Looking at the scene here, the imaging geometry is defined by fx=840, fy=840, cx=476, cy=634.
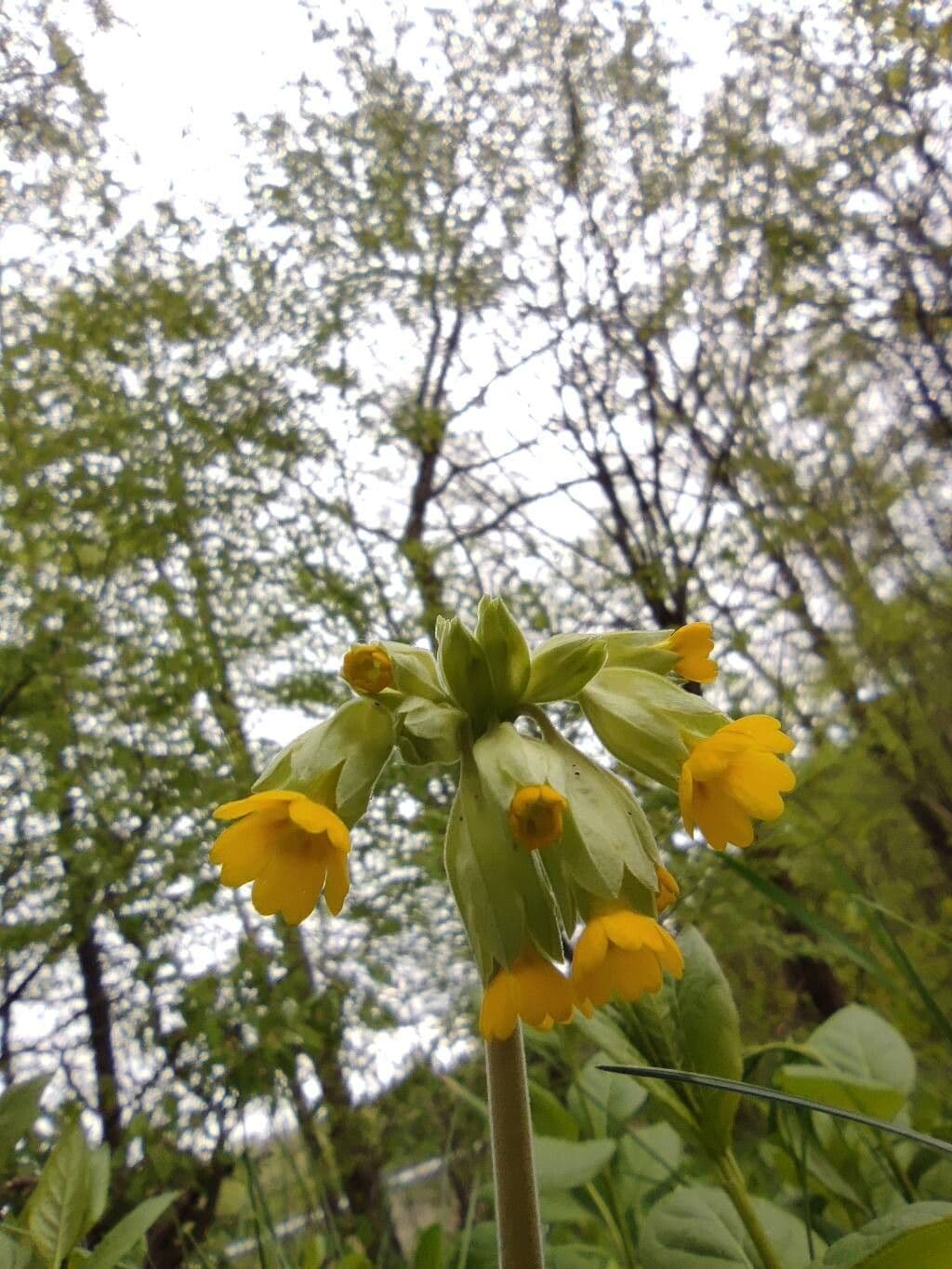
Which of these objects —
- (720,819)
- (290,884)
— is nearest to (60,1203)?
(290,884)

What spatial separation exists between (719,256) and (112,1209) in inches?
132

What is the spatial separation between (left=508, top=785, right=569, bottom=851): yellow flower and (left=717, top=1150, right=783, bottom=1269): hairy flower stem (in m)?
0.32

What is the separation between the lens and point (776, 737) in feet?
2.34

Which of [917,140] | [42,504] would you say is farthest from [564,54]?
[42,504]

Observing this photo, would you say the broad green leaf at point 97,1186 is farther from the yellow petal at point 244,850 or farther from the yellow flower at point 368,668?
the yellow flower at point 368,668

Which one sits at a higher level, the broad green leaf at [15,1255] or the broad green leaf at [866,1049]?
the broad green leaf at [15,1255]

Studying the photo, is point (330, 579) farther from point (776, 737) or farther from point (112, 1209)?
point (776, 737)

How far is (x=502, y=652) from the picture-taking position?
2.32 ft

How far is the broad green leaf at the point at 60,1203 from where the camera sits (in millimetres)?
612

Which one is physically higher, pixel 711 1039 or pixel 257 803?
pixel 257 803

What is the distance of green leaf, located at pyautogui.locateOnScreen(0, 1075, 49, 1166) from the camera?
26.6 inches

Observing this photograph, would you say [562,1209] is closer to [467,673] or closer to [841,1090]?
[841,1090]

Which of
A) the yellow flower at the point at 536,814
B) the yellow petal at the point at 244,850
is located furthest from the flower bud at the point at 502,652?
the yellow petal at the point at 244,850

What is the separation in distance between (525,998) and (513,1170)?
0.10 meters
